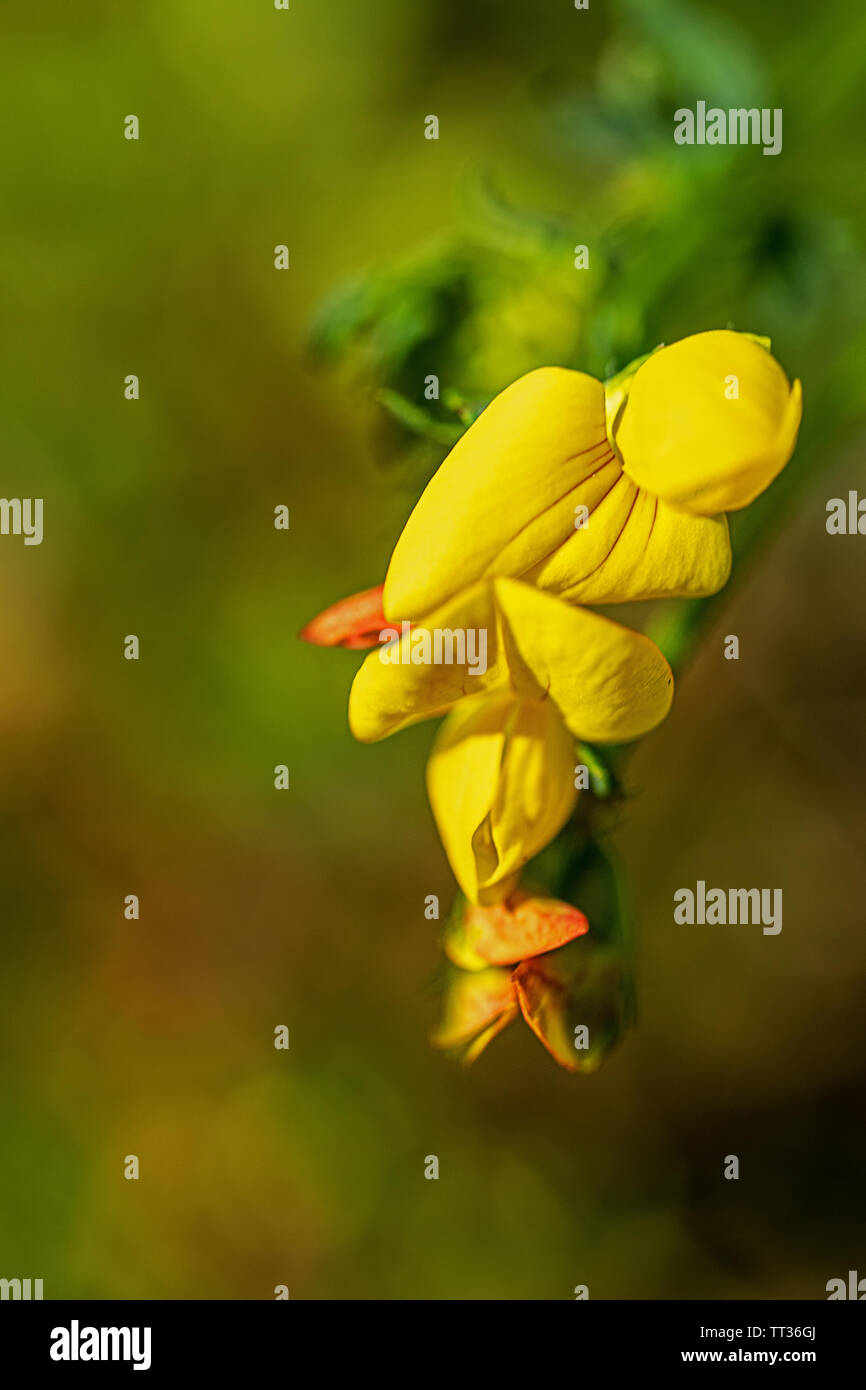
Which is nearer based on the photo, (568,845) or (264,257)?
(568,845)

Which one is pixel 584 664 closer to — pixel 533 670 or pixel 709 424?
pixel 533 670

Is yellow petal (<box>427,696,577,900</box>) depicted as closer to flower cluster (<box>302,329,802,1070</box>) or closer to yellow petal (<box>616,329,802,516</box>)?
flower cluster (<box>302,329,802,1070</box>)

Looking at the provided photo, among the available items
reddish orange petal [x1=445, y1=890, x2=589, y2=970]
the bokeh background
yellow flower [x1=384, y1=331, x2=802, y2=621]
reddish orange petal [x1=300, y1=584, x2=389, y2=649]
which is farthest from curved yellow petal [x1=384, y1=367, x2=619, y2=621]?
the bokeh background

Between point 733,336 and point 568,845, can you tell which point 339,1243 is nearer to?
point 568,845

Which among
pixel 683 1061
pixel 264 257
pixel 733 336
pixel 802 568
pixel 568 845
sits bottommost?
pixel 683 1061

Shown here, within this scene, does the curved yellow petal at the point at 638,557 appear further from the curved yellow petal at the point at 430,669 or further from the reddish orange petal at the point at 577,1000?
the reddish orange petal at the point at 577,1000

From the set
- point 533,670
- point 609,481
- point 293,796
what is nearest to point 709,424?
point 609,481
